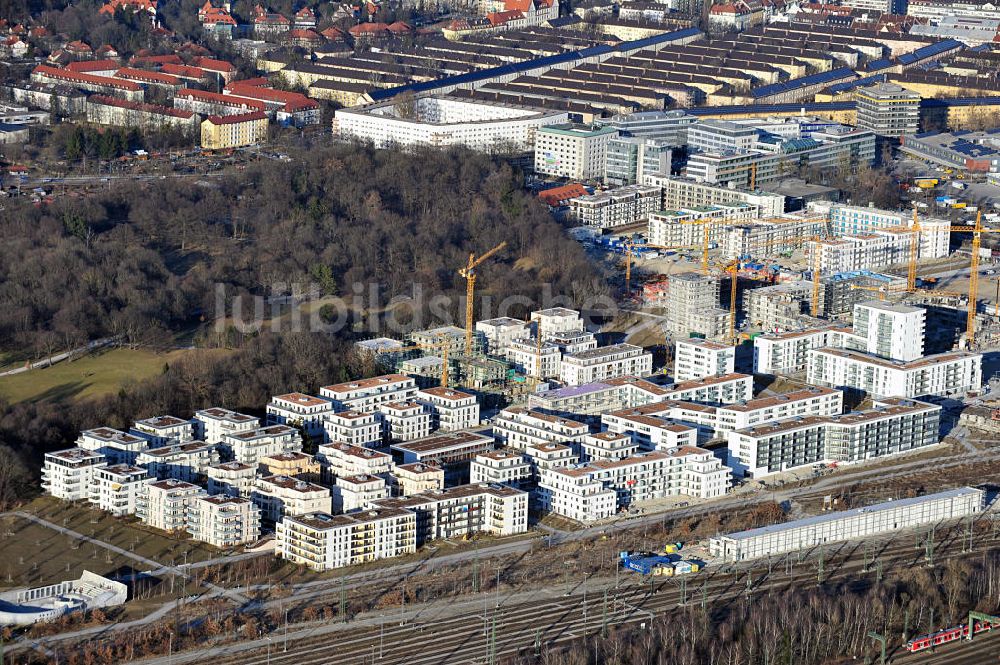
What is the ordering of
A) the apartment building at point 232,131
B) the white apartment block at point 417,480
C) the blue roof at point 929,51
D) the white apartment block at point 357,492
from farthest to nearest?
the blue roof at point 929,51, the apartment building at point 232,131, the white apartment block at point 417,480, the white apartment block at point 357,492

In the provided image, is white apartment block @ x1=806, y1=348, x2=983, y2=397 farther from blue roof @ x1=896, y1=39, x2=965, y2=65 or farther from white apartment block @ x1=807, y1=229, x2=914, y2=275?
Result: blue roof @ x1=896, y1=39, x2=965, y2=65

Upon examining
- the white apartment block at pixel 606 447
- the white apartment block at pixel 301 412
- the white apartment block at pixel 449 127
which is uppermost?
the white apartment block at pixel 449 127

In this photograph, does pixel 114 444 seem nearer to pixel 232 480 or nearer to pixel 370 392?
pixel 232 480

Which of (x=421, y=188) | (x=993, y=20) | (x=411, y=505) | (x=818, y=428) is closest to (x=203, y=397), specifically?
(x=411, y=505)

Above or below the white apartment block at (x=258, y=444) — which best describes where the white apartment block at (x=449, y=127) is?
above

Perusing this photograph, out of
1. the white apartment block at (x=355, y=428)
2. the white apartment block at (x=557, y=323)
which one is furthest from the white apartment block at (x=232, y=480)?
the white apartment block at (x=557, y=323)

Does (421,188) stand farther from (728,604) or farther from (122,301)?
(728,604)

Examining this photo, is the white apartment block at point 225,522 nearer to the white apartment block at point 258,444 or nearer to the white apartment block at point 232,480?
the white apartment block at point 232,480
